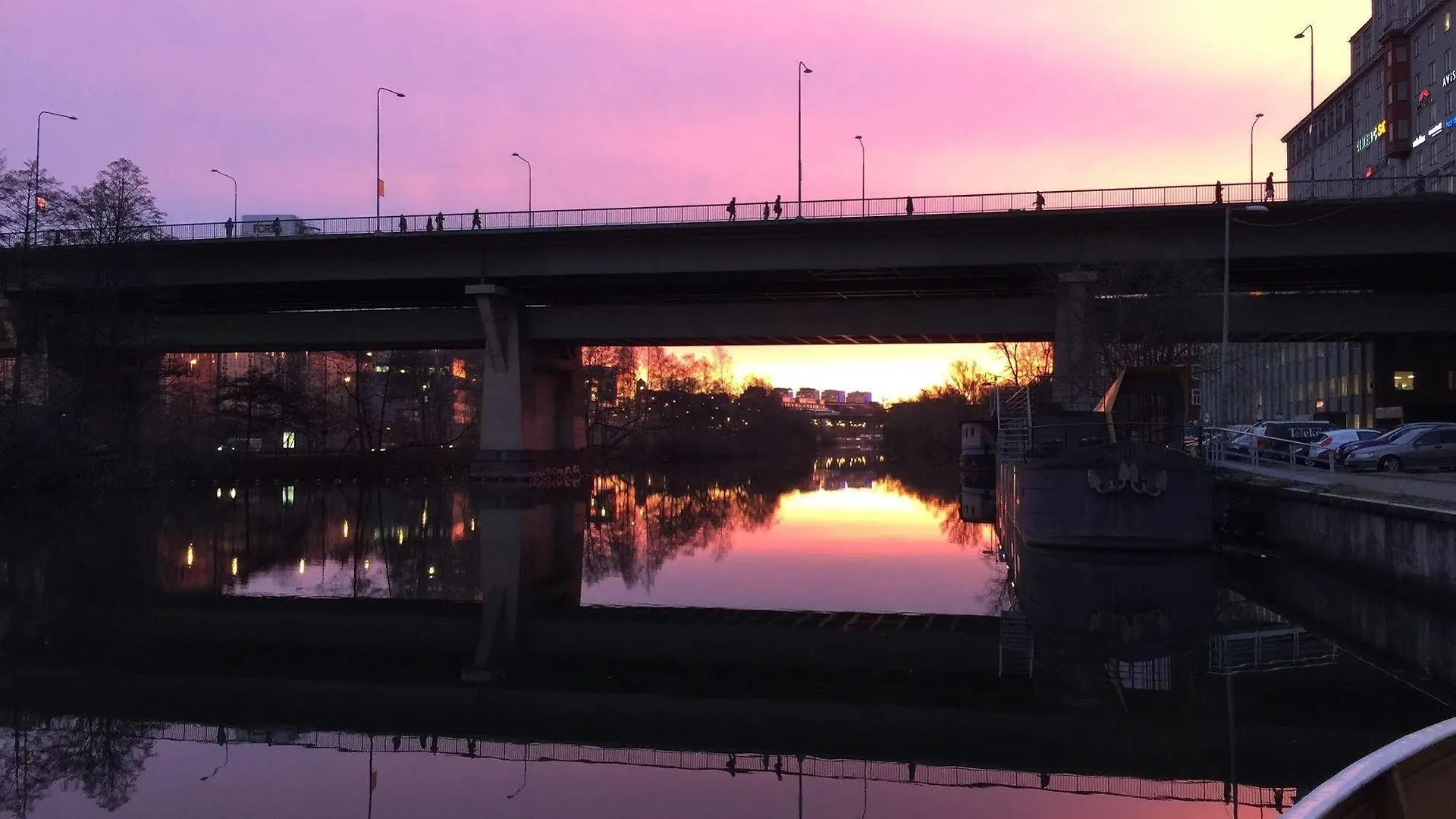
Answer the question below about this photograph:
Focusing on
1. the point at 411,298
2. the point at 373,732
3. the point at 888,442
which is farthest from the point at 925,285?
the point at 888,442

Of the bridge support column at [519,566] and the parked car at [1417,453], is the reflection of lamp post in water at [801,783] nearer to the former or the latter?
the bridge support column at [519,566]

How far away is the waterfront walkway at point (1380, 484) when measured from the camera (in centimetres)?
2030

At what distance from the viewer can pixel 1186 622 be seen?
649 inches

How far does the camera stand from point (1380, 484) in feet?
86.7

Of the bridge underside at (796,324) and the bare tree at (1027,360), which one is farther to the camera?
the bare tree at (1027,360)

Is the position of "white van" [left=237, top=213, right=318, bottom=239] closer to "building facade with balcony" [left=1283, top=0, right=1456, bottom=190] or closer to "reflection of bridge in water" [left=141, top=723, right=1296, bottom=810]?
"reflection of bridge in water" [left=141, top=723, right=1296, bottom=810]

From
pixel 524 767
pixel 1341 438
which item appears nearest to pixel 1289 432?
pixel 1341 438

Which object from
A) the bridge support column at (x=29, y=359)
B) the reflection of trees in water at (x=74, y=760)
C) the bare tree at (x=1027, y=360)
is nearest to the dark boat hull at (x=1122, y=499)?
the reflection of trees in water at (x=74, y=760)

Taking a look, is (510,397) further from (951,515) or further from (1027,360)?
(1027,360)

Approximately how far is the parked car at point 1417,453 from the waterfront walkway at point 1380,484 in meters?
1.24

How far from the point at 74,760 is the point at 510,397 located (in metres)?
47.3

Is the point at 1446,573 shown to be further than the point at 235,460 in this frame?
No

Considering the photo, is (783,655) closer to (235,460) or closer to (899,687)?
(899,687)

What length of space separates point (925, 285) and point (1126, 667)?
4479 cm
